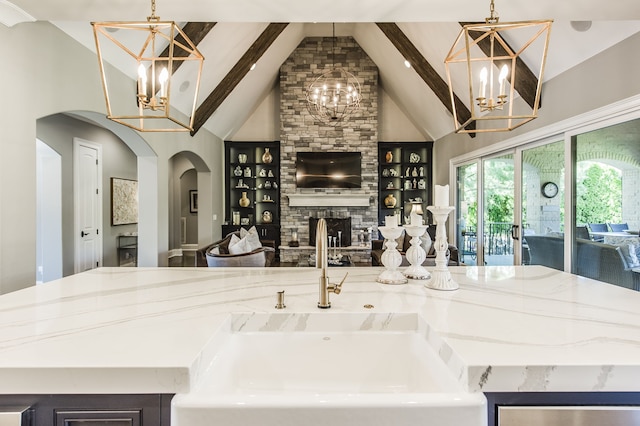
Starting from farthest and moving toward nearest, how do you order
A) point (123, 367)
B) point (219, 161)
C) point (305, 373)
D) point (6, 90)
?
point (219, 161) < point (6, 90) < point (305, 373) < point (123, 367)

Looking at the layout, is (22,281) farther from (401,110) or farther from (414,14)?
(401,110)

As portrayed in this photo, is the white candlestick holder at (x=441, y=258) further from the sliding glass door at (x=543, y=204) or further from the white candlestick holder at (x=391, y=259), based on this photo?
the sliding glass door at (x=543, y=204)

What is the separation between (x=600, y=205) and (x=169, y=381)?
157 inches

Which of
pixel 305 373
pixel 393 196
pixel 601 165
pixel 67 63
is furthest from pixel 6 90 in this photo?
pixel 393 196

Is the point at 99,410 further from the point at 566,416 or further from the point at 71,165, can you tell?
the point at 71,165

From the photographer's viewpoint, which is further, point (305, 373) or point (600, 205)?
point (600, 205)

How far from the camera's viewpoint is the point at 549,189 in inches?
165

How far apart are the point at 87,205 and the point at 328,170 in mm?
4478

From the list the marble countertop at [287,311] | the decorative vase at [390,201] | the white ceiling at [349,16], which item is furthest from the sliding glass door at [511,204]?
the marble countertop at [287,311]

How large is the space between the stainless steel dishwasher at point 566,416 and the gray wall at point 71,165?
599 centimetres

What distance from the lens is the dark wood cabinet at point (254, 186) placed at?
7945 mm

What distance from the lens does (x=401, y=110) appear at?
812cm

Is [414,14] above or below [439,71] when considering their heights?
below

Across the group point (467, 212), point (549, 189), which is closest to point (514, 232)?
point (549, 189)
